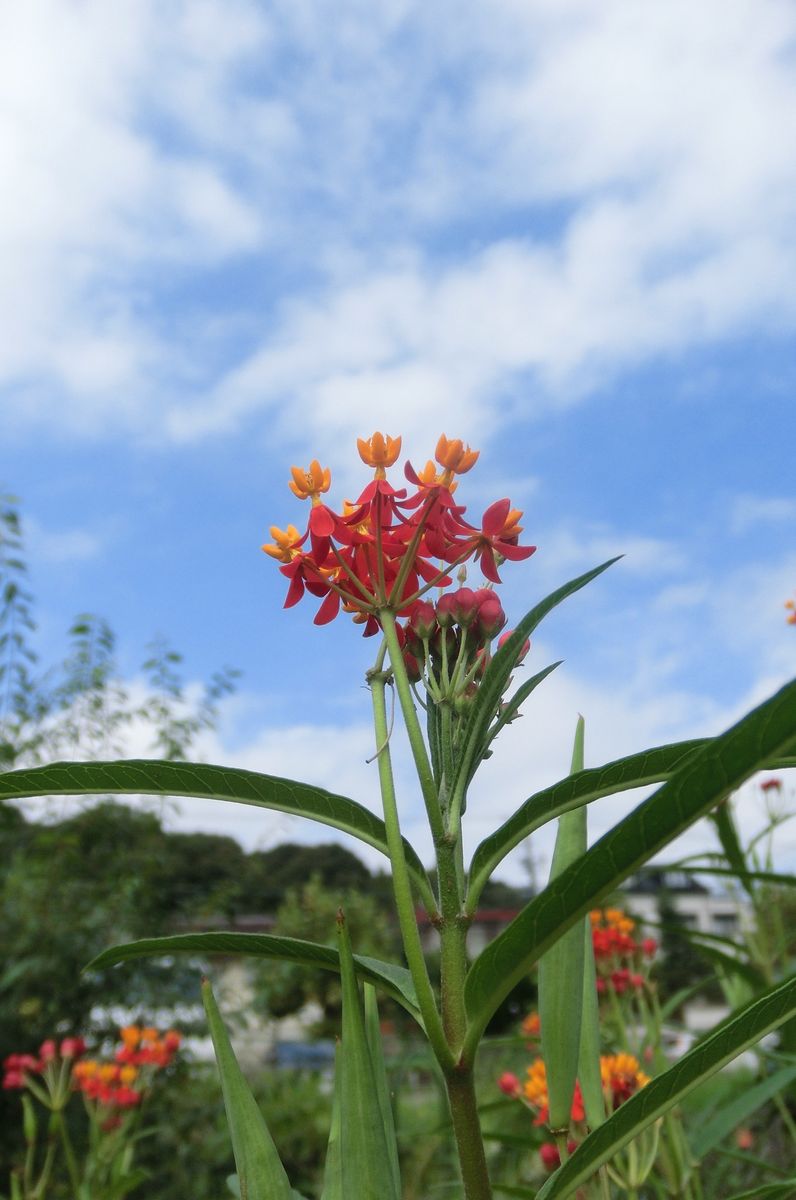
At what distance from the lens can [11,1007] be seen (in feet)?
15.7

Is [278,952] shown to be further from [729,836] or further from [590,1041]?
[729,836]

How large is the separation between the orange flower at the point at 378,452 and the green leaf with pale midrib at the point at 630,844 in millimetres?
497

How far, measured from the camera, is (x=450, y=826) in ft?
2.69

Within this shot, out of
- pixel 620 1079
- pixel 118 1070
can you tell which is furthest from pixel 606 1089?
pixel 118 1070

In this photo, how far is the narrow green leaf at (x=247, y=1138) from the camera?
2.55 ft

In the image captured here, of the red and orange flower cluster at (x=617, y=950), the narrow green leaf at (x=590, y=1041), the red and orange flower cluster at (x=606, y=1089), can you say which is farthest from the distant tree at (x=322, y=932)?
the narrow green leaf at (x=590, y=1041)

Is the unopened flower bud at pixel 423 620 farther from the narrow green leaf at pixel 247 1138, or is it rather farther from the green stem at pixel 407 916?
the narrow green leaf at pixel 247 1138

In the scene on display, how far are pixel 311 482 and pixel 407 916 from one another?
1.53ft

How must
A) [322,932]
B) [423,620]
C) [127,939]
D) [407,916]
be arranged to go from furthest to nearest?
1. [322,932]
2. [127,939]
3. [423,620]
4. [407,916]

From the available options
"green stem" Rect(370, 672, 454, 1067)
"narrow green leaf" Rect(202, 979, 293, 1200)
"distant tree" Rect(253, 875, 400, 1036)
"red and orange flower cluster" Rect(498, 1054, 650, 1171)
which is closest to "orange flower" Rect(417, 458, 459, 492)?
"green stem" Rect(370, 672, 454, 1067)

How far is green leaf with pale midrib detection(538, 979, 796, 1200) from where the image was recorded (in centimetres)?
77

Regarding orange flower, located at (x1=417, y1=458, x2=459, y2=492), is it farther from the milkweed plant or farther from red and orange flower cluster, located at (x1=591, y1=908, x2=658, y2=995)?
red and orange flower cluster, located at (x1=591, y1=908, x2=658, y2=995)

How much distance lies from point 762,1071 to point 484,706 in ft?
6.50

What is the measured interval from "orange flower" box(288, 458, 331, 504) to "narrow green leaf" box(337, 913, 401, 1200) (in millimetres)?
473
